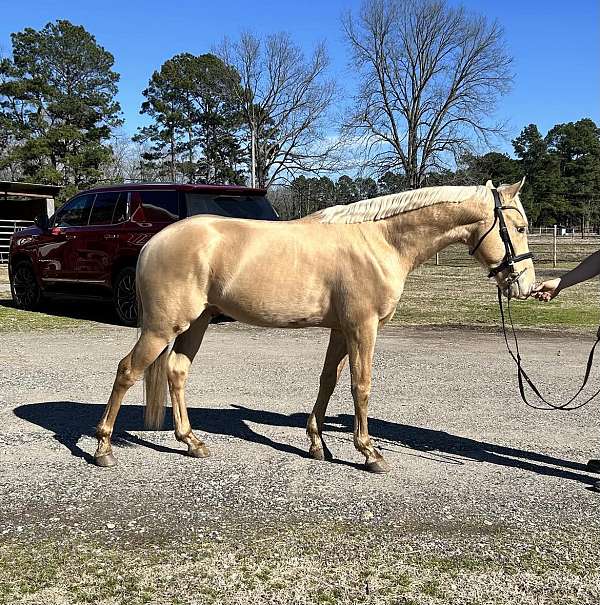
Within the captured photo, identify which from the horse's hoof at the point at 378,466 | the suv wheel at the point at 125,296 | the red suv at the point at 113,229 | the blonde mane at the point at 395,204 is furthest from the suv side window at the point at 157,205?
the horse's hoof at the point at 378,466

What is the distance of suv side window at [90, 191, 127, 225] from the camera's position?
11008 millimetres

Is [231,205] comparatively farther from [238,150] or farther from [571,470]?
[238,150]

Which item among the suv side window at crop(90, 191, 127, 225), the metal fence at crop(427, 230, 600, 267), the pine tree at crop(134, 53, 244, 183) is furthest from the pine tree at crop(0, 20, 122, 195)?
the suv side window at crop(90, 191, 127, 225)

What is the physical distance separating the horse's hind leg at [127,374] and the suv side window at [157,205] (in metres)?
6.17

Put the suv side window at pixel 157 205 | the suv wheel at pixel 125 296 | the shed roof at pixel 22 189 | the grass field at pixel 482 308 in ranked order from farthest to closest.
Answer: the shed roof at pixel 22 189, the grass field at pixel 482 308, the suv wheel at pixel 125 296, the suv side window at pixel 157 205

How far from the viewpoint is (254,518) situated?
144 inches

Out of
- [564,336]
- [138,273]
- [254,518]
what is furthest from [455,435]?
[564,336]

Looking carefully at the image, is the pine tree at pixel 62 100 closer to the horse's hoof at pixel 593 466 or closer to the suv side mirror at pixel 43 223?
the suv side mirror at pixel 43 223

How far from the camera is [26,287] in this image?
1281 cm

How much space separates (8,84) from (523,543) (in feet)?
155

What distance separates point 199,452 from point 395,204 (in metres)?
2.29

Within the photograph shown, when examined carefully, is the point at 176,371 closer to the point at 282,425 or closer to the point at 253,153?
the point at 282,425

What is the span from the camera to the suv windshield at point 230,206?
33.8 ft

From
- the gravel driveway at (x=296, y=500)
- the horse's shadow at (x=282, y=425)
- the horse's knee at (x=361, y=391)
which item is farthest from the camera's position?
the horse's shadow at (x=282, y=425)
